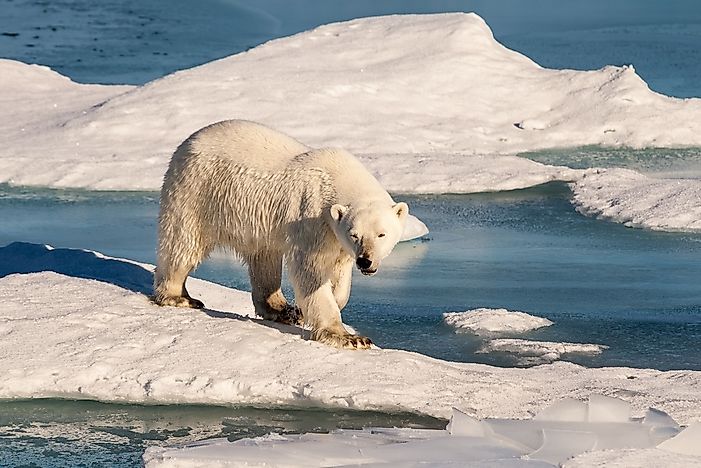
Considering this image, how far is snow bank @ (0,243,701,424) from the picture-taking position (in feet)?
14.4

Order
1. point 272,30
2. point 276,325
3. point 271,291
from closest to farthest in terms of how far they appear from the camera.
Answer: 1. point 276,325
2. point 271,291
3. point 272,30

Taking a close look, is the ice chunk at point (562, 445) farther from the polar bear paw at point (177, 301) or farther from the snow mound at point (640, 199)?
the snow mound at point (640, 199)

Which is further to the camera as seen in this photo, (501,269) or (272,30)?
(272,30)

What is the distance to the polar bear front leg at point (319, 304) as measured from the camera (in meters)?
4.88

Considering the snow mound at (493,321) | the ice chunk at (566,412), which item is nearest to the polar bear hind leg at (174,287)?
the snow mound at (493,321)

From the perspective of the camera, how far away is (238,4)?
93.2ft

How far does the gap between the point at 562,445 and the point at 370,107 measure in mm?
8188

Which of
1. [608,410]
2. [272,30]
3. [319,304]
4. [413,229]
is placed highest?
[608,410]

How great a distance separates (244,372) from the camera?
4.57 m

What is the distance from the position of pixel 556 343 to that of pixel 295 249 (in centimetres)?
133

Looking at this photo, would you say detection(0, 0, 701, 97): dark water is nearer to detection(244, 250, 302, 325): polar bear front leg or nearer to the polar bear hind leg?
detection(244, 250, 302, 325): polar bear front leg

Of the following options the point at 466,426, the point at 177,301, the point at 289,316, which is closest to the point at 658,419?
the point at 466,426

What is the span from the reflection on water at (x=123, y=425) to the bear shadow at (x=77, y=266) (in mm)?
1234

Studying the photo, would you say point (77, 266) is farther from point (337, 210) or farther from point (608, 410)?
point (608, 410)
